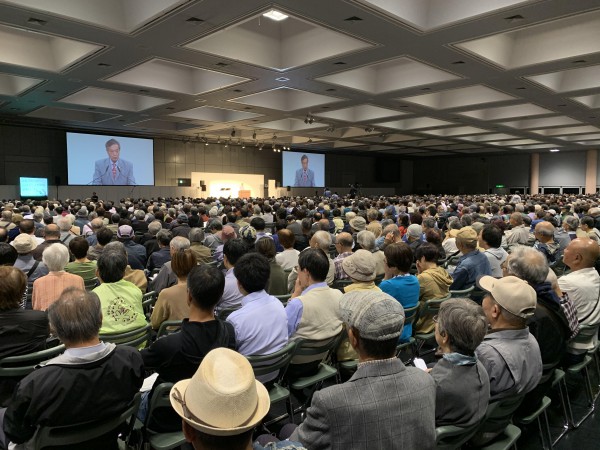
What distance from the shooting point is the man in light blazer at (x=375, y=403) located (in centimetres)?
142

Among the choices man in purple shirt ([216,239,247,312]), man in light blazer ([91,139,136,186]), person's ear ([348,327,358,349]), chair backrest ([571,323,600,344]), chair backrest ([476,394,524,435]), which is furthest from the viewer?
man in light blazer ([91,139,136,186])

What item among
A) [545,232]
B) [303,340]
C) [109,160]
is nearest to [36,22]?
[303,340]

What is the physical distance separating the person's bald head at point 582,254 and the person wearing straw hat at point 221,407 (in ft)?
11.3

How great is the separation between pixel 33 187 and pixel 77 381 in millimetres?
18215

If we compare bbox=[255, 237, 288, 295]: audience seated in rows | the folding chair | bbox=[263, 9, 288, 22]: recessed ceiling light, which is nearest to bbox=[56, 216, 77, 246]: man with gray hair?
bbox=[255, 237, 288, 295]: audience seated in rows

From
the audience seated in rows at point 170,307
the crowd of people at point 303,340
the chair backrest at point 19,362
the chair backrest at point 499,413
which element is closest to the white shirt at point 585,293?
the crowd of people at point 303,340

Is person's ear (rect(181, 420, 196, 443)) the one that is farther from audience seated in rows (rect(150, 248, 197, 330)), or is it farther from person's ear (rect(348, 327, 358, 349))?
audience seated in rows (rect(150, 248, 197, 330))

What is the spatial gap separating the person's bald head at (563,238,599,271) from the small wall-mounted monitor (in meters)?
18.7

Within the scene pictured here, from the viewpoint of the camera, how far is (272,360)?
8.13ft

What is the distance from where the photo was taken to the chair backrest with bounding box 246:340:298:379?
235cm

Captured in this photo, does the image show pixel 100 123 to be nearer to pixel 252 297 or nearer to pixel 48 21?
pixel 48 21

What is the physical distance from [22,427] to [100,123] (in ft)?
57.1

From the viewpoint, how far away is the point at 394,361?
1.54 metres

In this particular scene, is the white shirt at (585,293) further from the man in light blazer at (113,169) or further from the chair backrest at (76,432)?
the man in light blazer at (113,169)
